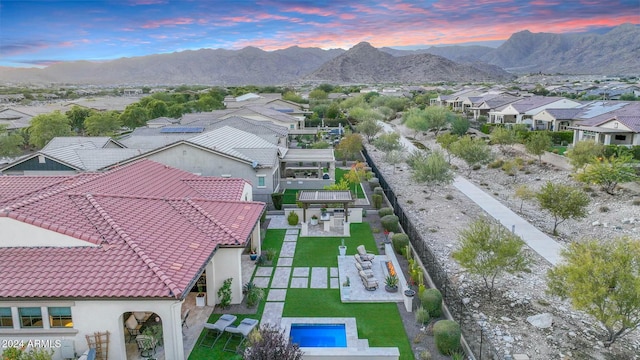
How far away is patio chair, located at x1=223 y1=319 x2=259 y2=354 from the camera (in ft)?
47.6

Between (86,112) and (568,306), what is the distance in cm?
8165

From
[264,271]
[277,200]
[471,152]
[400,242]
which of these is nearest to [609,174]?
[471,152]

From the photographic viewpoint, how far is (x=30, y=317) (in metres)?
13.0

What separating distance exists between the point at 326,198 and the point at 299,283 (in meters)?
8.38

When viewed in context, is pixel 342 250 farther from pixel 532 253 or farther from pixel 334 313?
pixel 532 253

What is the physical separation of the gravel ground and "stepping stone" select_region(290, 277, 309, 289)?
5403 mm

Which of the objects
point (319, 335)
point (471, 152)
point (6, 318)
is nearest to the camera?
point (6, 318)

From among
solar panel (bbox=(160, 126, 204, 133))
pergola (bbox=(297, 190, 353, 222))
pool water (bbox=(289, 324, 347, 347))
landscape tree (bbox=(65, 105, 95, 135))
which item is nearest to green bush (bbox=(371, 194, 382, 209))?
pergola (bbox=(297, 190, 353, 222))

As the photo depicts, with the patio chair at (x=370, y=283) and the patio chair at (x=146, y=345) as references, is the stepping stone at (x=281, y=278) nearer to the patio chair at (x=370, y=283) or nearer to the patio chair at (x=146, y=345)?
the patio chair at (x=370, y=283)

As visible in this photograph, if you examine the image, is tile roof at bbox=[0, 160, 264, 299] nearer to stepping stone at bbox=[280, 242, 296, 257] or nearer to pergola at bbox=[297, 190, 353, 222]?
stepping stone at bbox=[280, 242, 296, 257]

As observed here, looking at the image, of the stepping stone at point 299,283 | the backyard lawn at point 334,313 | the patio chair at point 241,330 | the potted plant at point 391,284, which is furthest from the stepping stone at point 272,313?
the potted plant at point 391,284

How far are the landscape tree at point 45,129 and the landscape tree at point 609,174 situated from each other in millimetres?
62530

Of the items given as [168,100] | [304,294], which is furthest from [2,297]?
[168,100]

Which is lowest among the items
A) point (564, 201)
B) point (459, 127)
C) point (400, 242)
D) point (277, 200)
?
point (400, 242)
